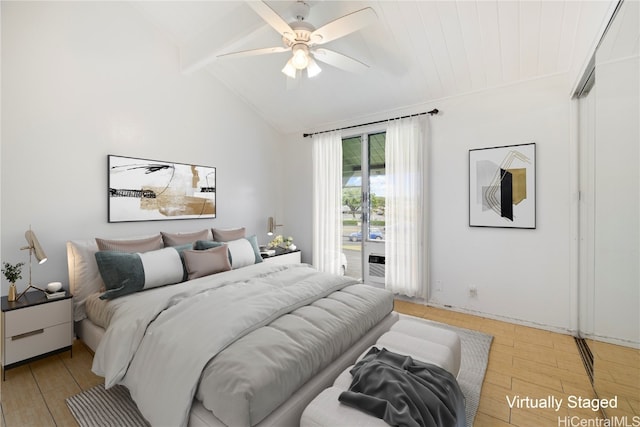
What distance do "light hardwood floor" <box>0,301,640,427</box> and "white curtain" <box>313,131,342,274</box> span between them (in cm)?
237

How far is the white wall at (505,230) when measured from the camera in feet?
9.57

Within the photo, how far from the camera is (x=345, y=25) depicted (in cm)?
202

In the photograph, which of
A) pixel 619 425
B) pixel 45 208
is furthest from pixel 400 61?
pixel 45 208

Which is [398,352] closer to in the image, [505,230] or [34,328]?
[505,230]

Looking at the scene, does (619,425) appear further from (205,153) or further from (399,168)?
(205,153)

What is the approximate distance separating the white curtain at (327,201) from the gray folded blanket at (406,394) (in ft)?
9.64

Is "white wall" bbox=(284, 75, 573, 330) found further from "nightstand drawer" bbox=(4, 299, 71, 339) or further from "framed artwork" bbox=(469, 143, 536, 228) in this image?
"nightstand drawer" bbox=(4, 299, 71, 339)

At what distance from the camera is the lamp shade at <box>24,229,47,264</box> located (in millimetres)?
2336

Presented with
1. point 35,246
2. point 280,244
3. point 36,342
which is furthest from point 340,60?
point 36,342

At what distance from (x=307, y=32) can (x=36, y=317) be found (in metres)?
3.08

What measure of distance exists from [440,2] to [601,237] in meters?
2.15

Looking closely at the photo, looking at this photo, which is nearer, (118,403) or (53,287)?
(118,403)

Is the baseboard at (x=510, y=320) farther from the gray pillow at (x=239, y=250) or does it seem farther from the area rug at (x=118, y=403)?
the gray pillow at (x=239, y=250)

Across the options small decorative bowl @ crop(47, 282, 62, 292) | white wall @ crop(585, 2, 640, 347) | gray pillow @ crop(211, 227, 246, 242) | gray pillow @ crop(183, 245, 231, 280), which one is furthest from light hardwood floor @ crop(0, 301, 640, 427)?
gray pillow @ crop(211, 227, 246, 242)
